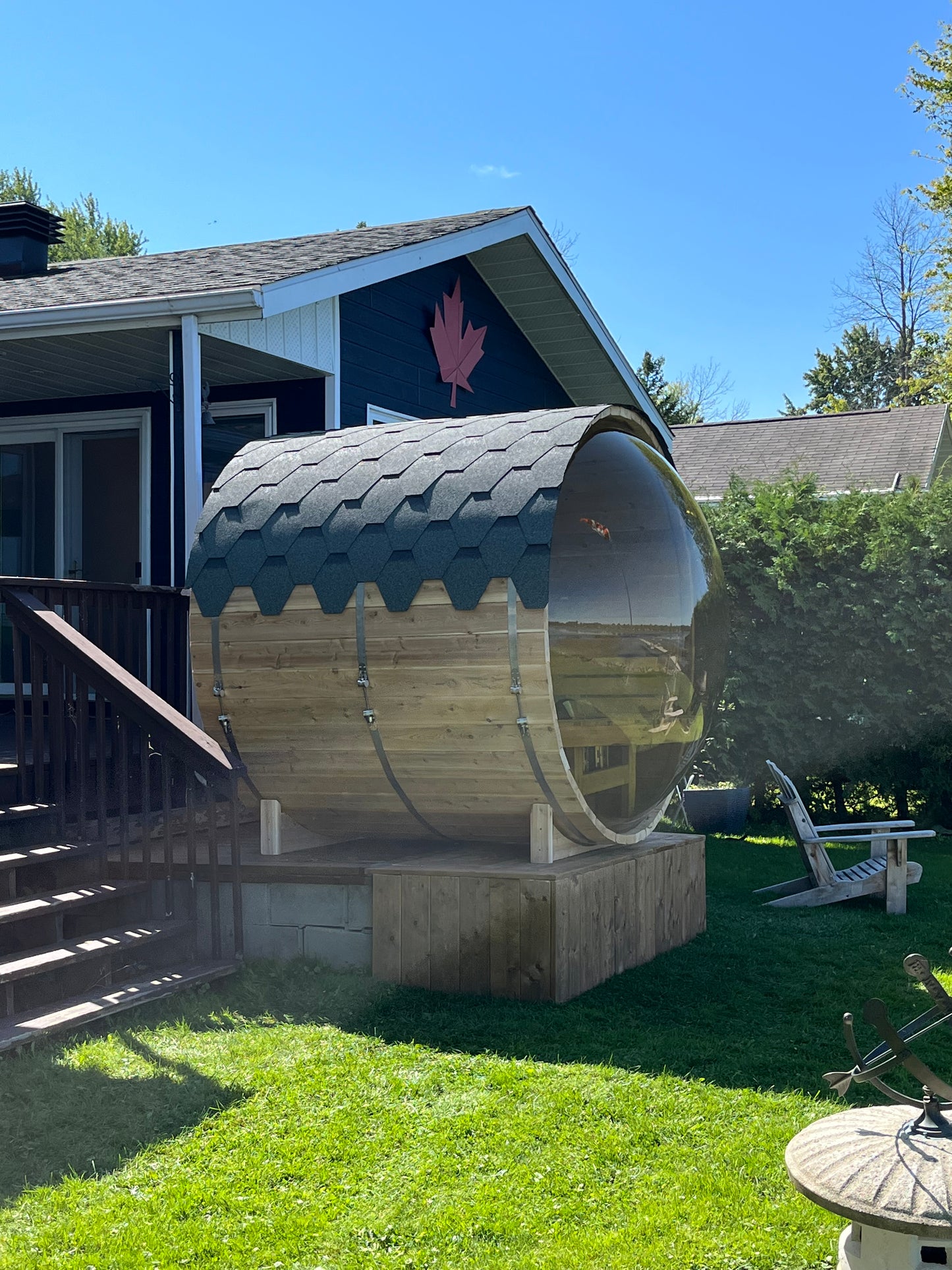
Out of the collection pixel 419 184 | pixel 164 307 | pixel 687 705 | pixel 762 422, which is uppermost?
pixel 419 184

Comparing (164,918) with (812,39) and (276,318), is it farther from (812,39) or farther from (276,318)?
(812,39)

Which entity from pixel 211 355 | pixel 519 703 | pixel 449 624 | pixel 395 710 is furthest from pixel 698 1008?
pixel 211 355

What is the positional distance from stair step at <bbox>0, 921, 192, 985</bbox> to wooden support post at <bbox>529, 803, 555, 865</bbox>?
1.58 metres

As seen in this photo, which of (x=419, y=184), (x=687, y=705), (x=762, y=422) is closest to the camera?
(x=687, y=705)

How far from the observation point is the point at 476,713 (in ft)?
19.4

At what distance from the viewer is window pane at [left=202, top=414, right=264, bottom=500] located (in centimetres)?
950

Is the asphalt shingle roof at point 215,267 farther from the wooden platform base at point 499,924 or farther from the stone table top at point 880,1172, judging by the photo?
the stone table top at point 880,1172

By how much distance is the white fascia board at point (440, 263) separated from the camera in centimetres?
796

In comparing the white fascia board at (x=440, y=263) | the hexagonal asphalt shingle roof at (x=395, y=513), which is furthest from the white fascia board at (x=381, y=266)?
the hexagonal asphalt shingle roof at (x=395, y=513)

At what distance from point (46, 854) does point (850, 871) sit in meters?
5.24

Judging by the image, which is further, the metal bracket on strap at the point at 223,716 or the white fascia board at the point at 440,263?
the white fascia board at the point at 440,263

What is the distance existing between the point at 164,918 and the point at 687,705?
3.02m

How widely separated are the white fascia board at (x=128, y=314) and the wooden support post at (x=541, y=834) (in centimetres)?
323

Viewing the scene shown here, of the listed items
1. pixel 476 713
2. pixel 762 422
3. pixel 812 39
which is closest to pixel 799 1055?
pixel 476 713
